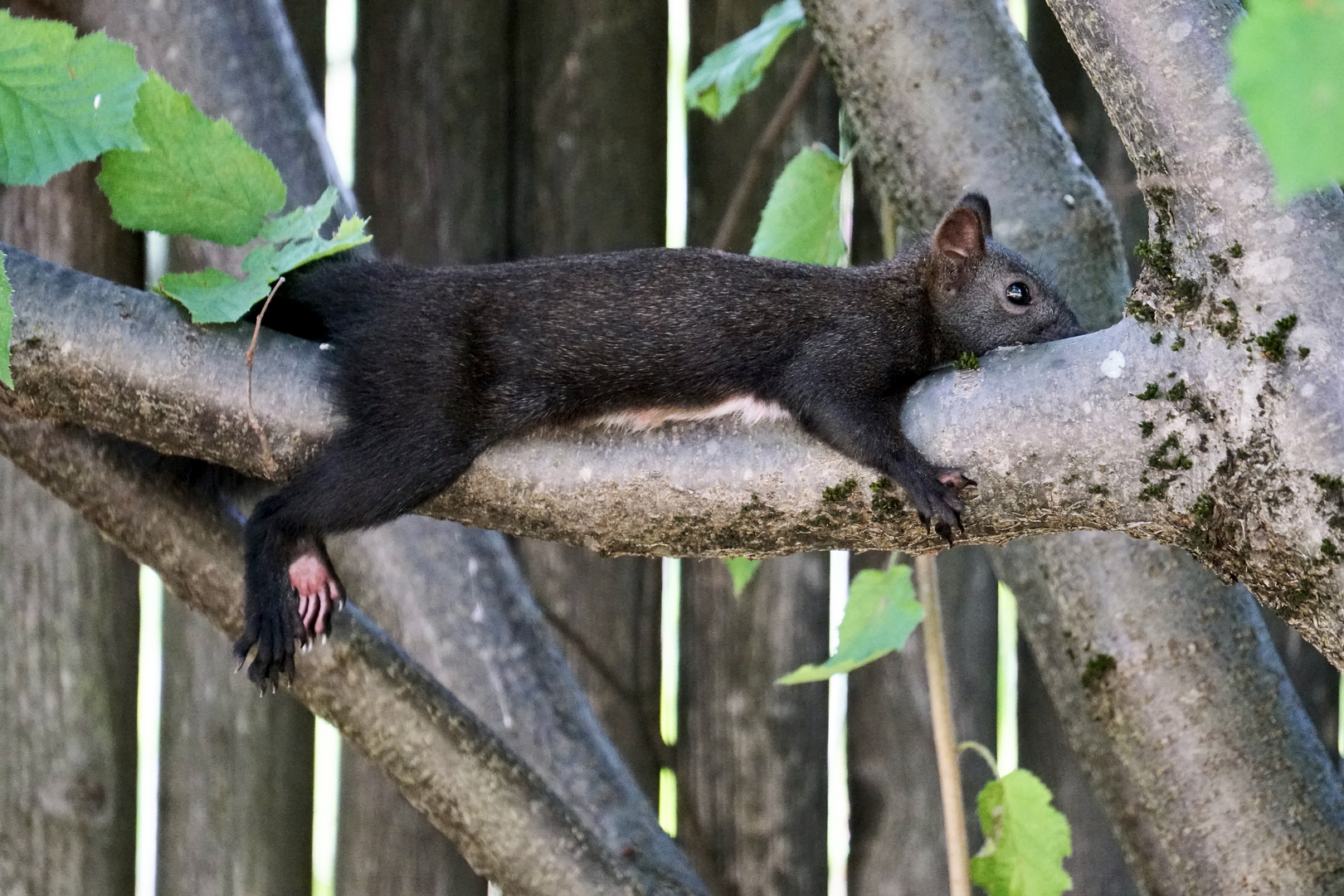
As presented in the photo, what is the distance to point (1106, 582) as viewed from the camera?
233cm

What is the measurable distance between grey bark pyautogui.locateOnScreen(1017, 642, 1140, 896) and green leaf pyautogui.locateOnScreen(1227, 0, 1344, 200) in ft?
9.42

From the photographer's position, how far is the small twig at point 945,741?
2.37 metres

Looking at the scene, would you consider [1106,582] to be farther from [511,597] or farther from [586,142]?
[586,142]

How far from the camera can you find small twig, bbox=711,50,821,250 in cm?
303

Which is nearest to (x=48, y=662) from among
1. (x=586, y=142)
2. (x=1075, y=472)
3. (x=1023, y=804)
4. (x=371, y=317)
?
(x=371, y=317)

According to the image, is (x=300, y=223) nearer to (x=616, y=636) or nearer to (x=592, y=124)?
(x=592, y=124)

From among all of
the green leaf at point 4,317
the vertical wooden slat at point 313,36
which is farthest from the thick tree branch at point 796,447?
the vertical wooden slat at point 313,36

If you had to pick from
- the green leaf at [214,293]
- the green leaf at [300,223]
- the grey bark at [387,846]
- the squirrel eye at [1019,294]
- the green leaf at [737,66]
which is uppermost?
the green leaf at [737,66]

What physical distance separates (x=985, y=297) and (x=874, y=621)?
2.60ft

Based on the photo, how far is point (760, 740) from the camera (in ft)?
10.8

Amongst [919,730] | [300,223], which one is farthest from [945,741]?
[300,223]

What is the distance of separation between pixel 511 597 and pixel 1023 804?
1.03 m

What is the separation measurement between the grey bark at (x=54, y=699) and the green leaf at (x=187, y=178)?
133 centimetres

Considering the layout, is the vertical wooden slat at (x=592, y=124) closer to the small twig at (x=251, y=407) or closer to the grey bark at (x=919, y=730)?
the grey bark at (x=919, y=730)
